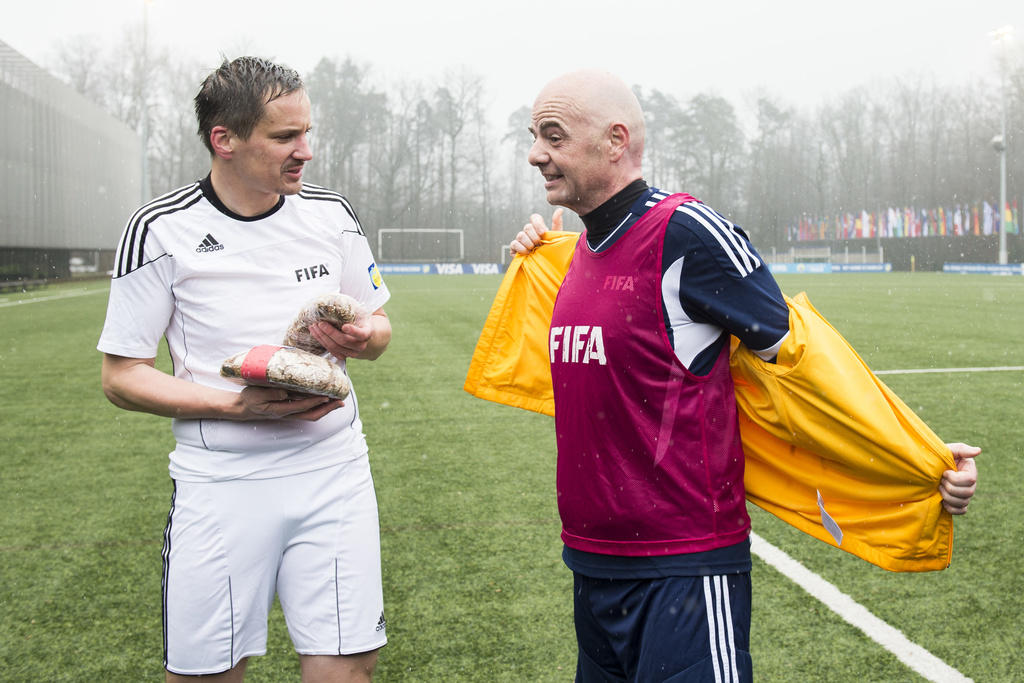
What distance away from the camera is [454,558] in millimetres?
4504

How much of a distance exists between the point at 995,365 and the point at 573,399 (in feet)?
33.4

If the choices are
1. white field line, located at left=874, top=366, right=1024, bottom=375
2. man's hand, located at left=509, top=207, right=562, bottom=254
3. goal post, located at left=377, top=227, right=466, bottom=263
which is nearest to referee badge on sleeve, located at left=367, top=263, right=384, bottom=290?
man's hand, located at left=509, top=207, right=562, bottom=254

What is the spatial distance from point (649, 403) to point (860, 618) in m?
2.24

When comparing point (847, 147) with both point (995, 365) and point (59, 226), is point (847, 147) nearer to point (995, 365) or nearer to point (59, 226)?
point (59, 226)

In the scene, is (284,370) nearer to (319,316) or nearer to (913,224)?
(319,316)

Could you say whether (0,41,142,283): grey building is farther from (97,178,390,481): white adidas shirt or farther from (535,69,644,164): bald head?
(535,69,644,164): bald head

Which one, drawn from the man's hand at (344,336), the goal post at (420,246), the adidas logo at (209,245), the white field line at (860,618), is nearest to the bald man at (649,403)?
the man's hand at (344,336)

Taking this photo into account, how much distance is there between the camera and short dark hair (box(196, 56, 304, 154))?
2.21 metres

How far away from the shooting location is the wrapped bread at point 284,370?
A: 201 centimetres

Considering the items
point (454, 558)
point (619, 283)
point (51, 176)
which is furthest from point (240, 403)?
point (51, 176)

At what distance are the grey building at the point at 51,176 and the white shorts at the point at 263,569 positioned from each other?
30.9 meters

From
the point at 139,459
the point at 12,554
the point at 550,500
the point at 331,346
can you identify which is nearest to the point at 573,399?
the point at 331,346

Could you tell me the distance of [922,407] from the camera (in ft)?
26.6

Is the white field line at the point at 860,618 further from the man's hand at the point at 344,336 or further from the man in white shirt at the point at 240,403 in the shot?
the man's hand at the point at 344,336
